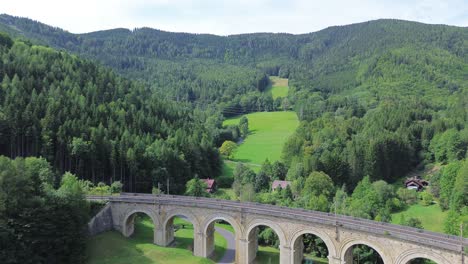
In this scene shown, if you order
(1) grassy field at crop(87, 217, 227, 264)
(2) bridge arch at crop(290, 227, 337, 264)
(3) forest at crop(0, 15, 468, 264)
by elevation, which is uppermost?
(3) forest at crop(0, 15, 468, 264)

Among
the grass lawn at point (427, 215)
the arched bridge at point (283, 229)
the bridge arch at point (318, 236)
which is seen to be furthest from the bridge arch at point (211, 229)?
the grass lawn at point (427, 215)

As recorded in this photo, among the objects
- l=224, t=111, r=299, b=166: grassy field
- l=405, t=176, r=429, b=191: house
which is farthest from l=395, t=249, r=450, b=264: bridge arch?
l=224, t=111, r=299, b=166: grassy field

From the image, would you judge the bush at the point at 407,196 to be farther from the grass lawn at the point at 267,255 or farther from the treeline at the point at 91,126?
the treeline at the point at 91,126

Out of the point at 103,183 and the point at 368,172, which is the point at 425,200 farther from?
the point at 103,183

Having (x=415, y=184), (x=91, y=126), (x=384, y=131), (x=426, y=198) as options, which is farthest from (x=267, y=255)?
(x=384, y=131)

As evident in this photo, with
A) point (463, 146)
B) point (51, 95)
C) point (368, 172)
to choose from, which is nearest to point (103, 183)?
point (51, 95)

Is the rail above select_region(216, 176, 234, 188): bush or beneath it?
above

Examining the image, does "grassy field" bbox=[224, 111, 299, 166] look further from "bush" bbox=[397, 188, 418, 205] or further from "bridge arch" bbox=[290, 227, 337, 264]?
"bridge arch" bbox=[290, 227, 337, 264]
